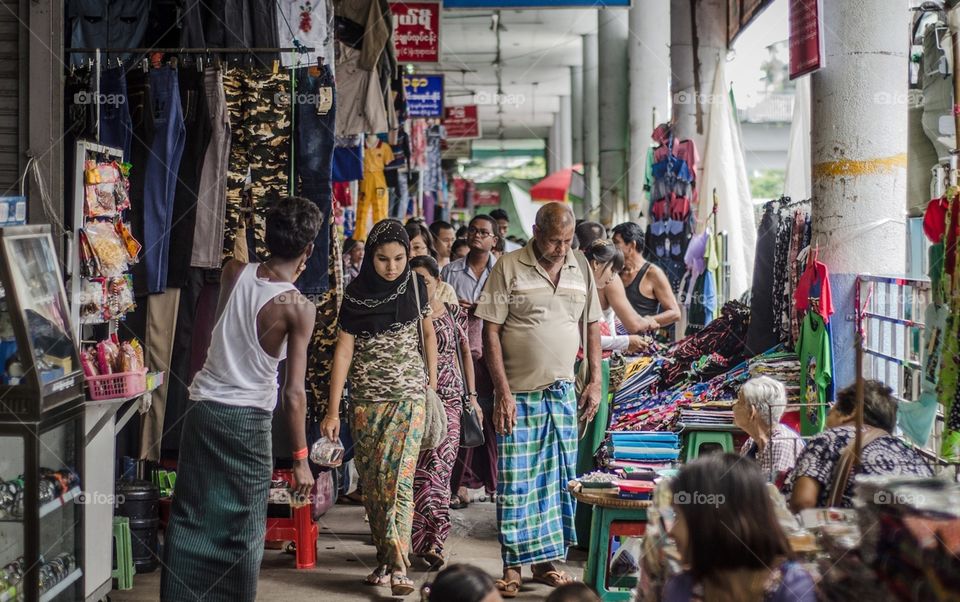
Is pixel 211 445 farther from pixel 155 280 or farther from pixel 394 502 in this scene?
pixel 155 280

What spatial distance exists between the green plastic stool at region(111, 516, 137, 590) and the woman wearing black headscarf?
1.25 metres

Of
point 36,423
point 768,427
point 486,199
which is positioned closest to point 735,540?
point 768,427

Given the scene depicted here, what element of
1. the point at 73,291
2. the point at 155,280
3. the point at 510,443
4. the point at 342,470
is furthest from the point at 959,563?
the point at 342,470

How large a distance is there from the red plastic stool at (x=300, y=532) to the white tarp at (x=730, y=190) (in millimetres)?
4637

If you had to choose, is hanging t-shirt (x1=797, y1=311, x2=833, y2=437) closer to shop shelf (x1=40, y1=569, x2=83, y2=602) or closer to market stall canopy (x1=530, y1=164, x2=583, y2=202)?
shop shelf (x1=40, y1=569, x2=83, y2=602)

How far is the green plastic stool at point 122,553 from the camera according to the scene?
5496 mm

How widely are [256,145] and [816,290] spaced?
10.7 ft

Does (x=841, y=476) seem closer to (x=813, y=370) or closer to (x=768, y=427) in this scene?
(x=768, y=427)

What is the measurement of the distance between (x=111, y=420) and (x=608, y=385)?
3194mm

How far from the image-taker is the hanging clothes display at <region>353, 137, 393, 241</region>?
1064 centimetres

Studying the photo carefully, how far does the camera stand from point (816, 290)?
227 inches

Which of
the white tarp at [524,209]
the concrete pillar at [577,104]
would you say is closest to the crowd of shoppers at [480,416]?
the concrete pillar at [577,104]

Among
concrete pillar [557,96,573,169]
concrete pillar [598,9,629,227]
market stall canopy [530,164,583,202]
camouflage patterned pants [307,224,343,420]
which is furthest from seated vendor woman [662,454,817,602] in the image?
concrete pillar [557,96,573,169]

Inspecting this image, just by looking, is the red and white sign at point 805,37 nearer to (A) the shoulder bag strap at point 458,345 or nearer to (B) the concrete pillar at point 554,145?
(A) the shoulder bag strap at point 458,345
